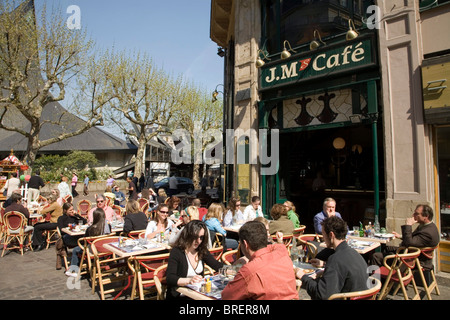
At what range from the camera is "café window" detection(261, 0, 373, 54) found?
25.0 ft

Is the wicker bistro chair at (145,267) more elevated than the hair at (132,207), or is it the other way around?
the hair at (132,207)

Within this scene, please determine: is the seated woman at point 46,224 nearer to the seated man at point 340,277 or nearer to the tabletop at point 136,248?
the tabletop at point 136,248

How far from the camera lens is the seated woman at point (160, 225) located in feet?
17.2

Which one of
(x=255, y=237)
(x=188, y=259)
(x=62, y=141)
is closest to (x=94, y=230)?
(x=188, y=259)

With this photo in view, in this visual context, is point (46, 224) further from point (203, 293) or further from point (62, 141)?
point (62, 141)

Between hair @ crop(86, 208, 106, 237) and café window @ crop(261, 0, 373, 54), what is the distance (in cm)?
680

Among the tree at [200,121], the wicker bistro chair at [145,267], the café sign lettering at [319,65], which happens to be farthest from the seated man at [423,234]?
the tree at [200,121]

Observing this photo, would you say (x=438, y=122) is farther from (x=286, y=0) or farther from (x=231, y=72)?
(x=231, y=72)

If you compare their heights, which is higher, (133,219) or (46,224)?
(133,219)

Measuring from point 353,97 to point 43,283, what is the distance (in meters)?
7.50

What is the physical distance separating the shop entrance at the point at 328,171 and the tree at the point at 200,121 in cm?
1478

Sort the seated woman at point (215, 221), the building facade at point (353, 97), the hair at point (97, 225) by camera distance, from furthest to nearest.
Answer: the building facade at point (353, 97)
the seated woman at point (215, 221)
the hair at point (97, 225)

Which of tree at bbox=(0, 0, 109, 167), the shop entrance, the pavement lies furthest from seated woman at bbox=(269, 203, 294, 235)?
tree at bbox=(0, 0, 109, 167)

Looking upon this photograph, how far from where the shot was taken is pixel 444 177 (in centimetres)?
585
